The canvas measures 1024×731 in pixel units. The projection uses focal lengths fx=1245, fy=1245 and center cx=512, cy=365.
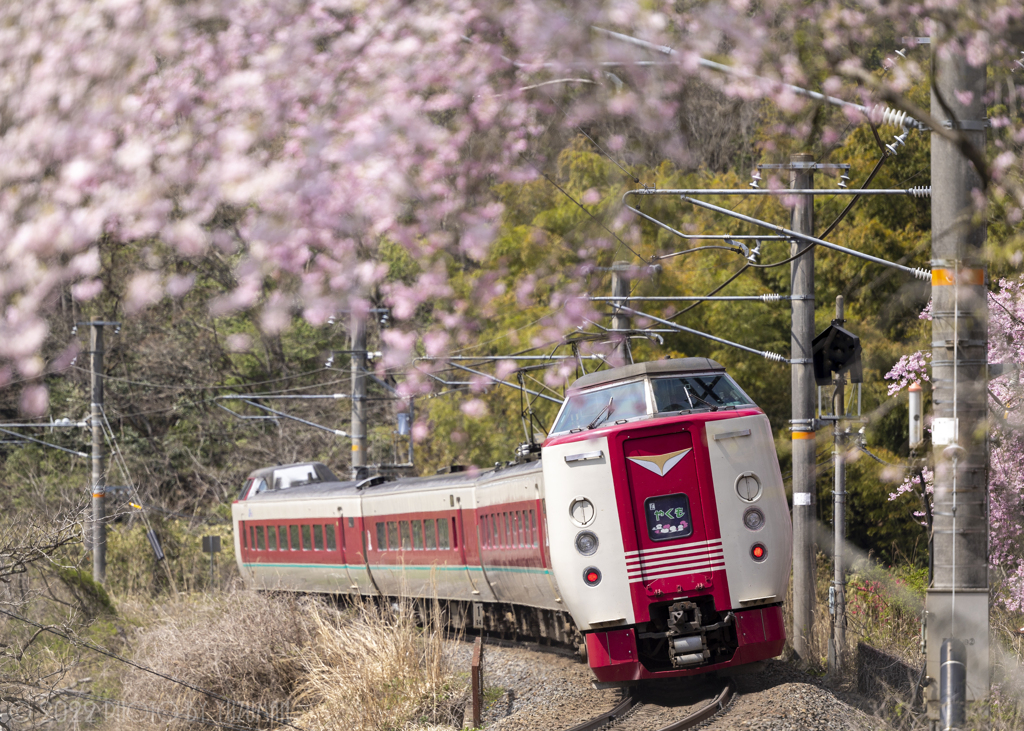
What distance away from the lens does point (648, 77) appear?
11.2m

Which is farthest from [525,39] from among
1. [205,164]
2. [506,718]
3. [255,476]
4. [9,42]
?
[255,476]

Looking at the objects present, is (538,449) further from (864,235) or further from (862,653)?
(864,235)

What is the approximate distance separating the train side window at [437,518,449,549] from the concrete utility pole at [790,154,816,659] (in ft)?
21.9

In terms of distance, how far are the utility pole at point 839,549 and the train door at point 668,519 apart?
2.93 meters

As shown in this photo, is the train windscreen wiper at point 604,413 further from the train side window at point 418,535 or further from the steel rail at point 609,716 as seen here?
the train side window at point 418,535

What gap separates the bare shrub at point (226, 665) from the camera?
1762 cm

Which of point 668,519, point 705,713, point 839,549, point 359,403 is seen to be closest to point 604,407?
point 668,519

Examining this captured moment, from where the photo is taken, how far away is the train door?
12.5m

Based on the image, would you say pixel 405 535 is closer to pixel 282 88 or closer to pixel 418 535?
pixel 418 535

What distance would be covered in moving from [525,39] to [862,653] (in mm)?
9731

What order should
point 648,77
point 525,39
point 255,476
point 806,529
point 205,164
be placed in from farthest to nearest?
point 255,476
point 806,529
point 648,77
point 205,164
point 525,39

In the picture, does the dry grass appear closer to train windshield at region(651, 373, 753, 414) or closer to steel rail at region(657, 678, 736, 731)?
steel rail at region(657, 678, 736, 731)

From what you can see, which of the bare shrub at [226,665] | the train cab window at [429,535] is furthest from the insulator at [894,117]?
the train cab window at [429,535]

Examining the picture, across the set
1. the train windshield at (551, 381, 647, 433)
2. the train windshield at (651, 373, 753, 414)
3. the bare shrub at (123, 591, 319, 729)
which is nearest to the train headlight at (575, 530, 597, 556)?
the train windshield at (551, 381, 647, 433)
